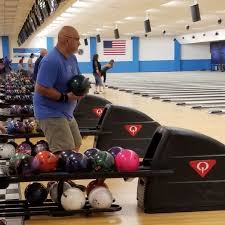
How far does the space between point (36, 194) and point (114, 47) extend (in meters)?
38.5

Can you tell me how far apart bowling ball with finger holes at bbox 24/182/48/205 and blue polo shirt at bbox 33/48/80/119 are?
769mm

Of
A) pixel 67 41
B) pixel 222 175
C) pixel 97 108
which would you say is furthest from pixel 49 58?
pixel 97 108

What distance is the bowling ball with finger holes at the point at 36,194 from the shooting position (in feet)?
14.1

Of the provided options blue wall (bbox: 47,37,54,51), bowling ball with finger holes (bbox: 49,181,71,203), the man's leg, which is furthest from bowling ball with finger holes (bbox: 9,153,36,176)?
blue wall (bbox: 47,37,54,51)

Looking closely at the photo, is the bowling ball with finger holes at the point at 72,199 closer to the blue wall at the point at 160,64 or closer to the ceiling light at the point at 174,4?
the ceiling light at the point at 174,4

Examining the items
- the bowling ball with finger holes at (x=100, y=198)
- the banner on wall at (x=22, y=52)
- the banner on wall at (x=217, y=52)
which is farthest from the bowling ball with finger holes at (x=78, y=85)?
the banner on wall at (x=217, y=52)

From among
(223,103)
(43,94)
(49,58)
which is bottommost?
(223,103)

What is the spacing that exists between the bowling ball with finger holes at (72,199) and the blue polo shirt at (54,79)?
0.87 meters

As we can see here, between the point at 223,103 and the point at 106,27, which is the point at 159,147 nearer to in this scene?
the point at 223,103

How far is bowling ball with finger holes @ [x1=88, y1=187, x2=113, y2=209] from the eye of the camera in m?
4.29

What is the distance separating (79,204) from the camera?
425cm

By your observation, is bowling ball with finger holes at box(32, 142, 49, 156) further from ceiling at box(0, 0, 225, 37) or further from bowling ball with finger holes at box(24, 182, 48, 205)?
ceiling at box(0, 0, 225, 37)

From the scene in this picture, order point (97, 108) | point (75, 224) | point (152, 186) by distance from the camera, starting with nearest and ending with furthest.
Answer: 1. point (75, 224)
2. point (152, 186)
3. point (97, 108)

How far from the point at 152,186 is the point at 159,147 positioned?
0.33 metres
